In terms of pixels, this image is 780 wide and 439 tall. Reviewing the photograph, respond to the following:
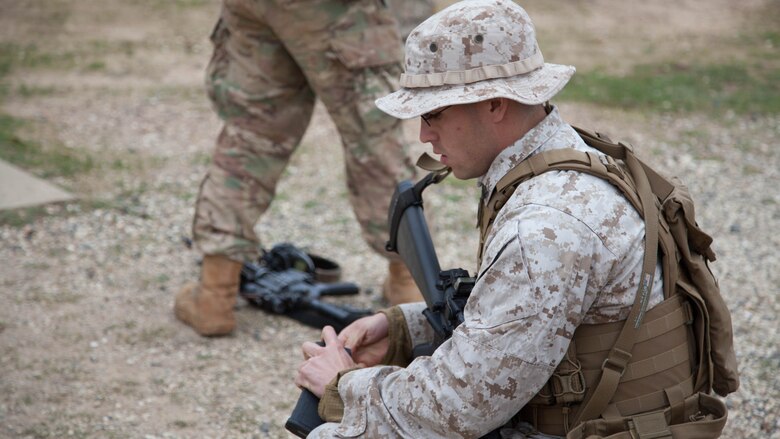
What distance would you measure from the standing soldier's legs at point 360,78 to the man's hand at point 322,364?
5.57ft

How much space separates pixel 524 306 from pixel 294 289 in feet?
9.24

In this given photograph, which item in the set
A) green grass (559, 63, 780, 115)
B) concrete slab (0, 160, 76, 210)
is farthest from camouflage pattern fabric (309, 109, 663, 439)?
green grass (559, 63, 780, 115)

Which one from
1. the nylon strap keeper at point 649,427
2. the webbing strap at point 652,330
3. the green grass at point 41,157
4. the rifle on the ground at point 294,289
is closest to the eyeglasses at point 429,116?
the webbing strap at point 652,330

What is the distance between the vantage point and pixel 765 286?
5.48 metres

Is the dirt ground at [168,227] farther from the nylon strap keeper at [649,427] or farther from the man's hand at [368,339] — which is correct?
the nylon strap keeper at [649,427]

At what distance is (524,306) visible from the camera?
7.50ft

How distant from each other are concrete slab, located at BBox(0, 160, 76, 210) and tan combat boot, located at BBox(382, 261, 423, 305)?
2.53 meters

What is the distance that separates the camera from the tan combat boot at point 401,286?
4.88 meters

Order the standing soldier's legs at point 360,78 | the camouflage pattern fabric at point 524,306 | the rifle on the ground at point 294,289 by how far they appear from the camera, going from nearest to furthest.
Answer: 1. the camouflage pattern fabric at point 524,306
2. the standing soldier's legs at point 360,78
3. the rifle on the ground at point 294,289

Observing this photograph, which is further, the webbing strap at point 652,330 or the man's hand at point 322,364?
the man's hand at point 322,364

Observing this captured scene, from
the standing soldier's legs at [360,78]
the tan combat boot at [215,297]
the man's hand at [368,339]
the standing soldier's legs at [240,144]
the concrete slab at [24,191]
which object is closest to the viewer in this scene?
the man's hand at [368,339]

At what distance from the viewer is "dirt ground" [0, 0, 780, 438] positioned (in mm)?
4168

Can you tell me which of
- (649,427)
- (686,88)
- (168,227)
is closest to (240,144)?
(168,227)

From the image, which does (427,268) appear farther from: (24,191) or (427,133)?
(24,191)
